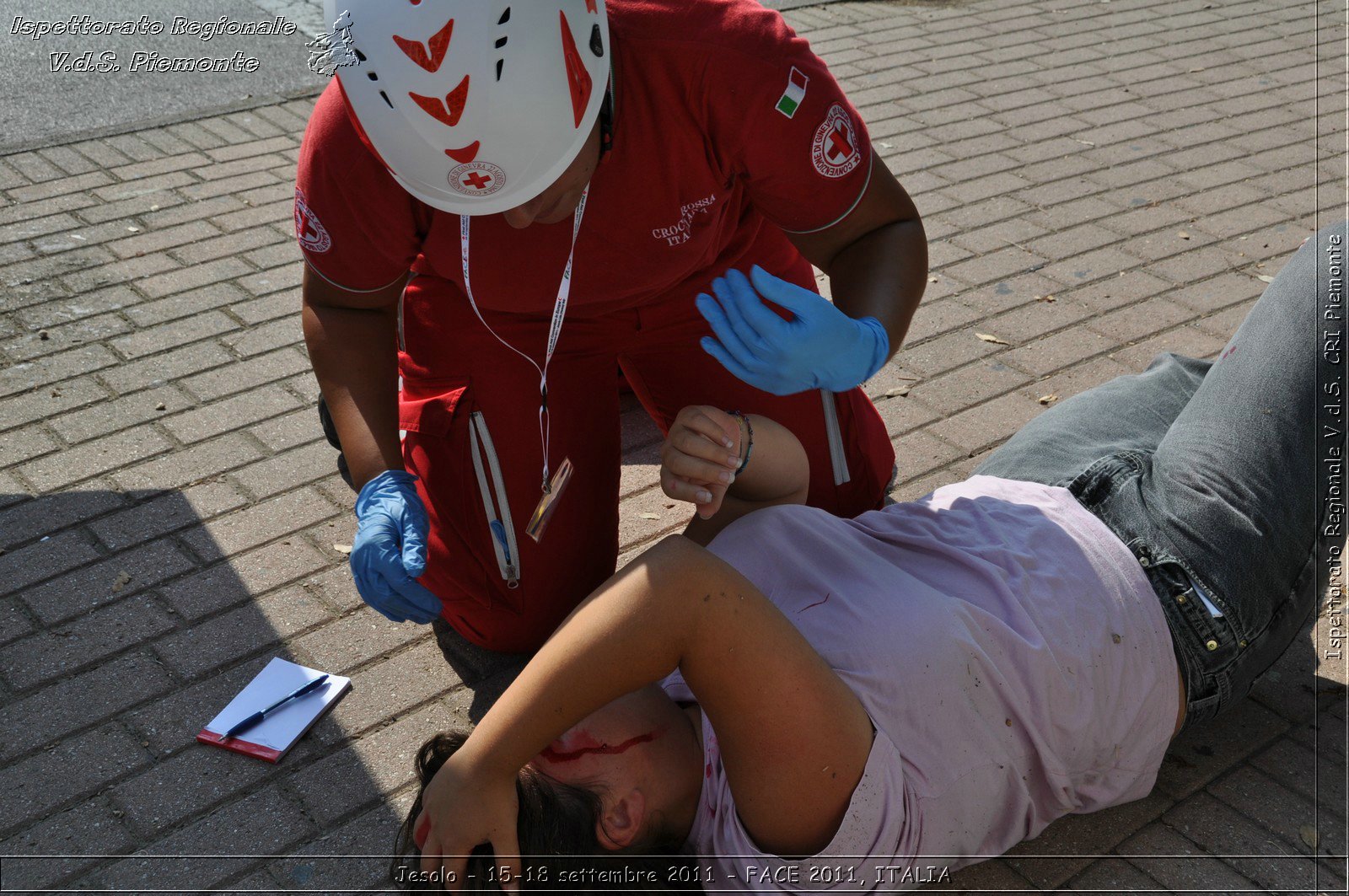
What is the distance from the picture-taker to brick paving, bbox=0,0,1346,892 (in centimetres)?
222

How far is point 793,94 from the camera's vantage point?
2.21 metres

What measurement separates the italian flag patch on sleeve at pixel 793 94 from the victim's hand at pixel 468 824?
1266 mm

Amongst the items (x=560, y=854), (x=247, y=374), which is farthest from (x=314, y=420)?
(x=560, y=854)

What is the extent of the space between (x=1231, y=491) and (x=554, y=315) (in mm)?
1332

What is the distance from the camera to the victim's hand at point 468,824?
5.79ft

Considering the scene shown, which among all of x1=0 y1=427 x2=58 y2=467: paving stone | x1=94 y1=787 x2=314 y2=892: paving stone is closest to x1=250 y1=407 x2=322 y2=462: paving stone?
x1=0 y1=427 x2=58 y2=467: paving stone

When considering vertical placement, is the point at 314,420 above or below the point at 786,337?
below

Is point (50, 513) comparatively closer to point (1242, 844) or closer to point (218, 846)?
point (218, 846)

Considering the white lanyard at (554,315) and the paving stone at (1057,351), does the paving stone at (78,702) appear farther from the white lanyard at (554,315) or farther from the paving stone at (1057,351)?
the paving stone at (1057,351)

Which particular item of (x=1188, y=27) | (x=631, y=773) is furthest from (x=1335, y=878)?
(x=1188, y=27)

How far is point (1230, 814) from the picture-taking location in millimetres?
2211

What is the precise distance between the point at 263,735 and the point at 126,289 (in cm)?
219

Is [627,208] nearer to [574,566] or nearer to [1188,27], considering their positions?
[574,566]

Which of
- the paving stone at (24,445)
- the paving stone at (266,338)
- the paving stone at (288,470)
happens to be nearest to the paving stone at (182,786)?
the paving stone at (288,470)
